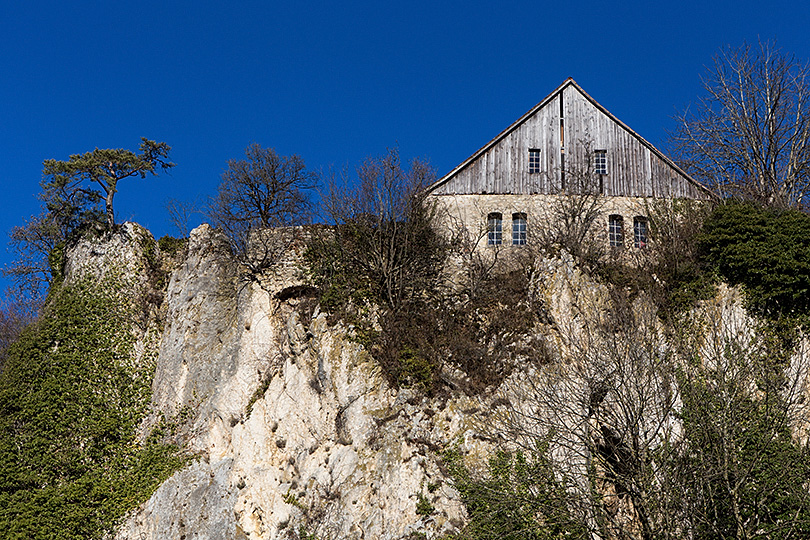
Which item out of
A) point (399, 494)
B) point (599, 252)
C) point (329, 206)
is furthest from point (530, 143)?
point (399, 494)

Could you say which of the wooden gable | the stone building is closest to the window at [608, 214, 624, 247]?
the stone building

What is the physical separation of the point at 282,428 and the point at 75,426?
6.72m

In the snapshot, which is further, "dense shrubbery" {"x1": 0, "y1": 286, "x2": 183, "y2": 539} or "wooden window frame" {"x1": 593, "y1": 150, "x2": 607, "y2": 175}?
"wooden window frame" {"x1": 593, "y1": 150, "x2": 607, "y2": 175}

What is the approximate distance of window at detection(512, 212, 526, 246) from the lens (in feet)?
83.7

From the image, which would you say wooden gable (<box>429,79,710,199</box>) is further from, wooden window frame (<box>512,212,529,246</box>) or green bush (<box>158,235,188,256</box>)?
green bush (<box>158,235,188,256</box>)

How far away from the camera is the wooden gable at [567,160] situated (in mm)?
25859

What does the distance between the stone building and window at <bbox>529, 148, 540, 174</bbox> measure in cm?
4

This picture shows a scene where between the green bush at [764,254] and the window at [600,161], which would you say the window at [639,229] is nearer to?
the window at [600,161]

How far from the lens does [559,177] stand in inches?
→ 1027

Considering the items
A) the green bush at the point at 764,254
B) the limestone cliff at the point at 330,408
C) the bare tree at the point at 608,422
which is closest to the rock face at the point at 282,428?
the limestone cliff at the point at 330,408

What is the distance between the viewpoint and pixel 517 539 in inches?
653

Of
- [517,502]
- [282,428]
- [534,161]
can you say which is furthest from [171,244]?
[517,502]

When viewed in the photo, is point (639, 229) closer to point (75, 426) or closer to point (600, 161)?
point (600, 161)

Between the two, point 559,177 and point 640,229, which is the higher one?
point 559,177
